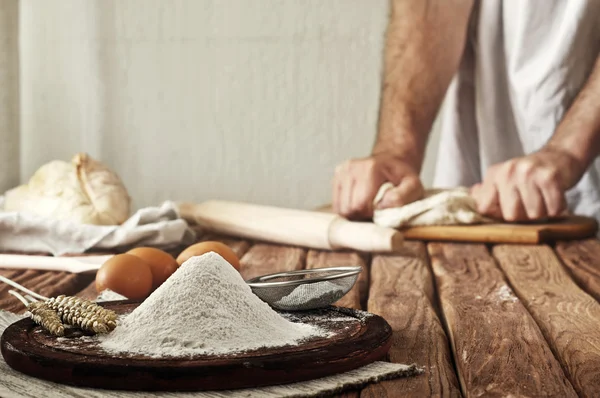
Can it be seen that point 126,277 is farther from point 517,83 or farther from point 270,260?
point 517,83

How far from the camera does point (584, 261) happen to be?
1.64m

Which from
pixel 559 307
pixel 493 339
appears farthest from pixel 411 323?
pixel 559 307

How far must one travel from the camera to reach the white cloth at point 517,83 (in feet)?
7.41

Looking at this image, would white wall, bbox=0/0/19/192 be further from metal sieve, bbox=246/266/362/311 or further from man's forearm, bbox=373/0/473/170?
metal sieve, bbox=246/266/362/311

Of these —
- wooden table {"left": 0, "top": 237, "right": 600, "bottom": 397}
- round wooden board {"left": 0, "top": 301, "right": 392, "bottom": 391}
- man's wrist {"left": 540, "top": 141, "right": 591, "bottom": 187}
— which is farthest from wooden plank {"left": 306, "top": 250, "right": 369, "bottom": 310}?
man's wrist {"left": 540, "top": 141, "right": 591, "bottom": 187}

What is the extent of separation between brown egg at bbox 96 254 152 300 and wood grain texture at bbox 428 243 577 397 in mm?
482

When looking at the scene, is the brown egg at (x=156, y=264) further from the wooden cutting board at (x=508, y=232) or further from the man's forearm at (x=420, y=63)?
the man's forearm at (x=420, y=63)

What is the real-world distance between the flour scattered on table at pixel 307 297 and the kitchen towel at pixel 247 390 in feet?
0.68

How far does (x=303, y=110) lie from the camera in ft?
12.2

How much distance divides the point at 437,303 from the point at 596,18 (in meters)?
1.35

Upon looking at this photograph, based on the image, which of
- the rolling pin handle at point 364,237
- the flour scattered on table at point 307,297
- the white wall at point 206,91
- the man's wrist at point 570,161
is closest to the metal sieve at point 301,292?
the flour scattered on table at point 307,297

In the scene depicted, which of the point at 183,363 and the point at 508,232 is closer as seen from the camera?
the point at 183,363

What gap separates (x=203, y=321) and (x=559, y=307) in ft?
1.97

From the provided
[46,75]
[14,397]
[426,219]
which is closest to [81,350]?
[14,397]
